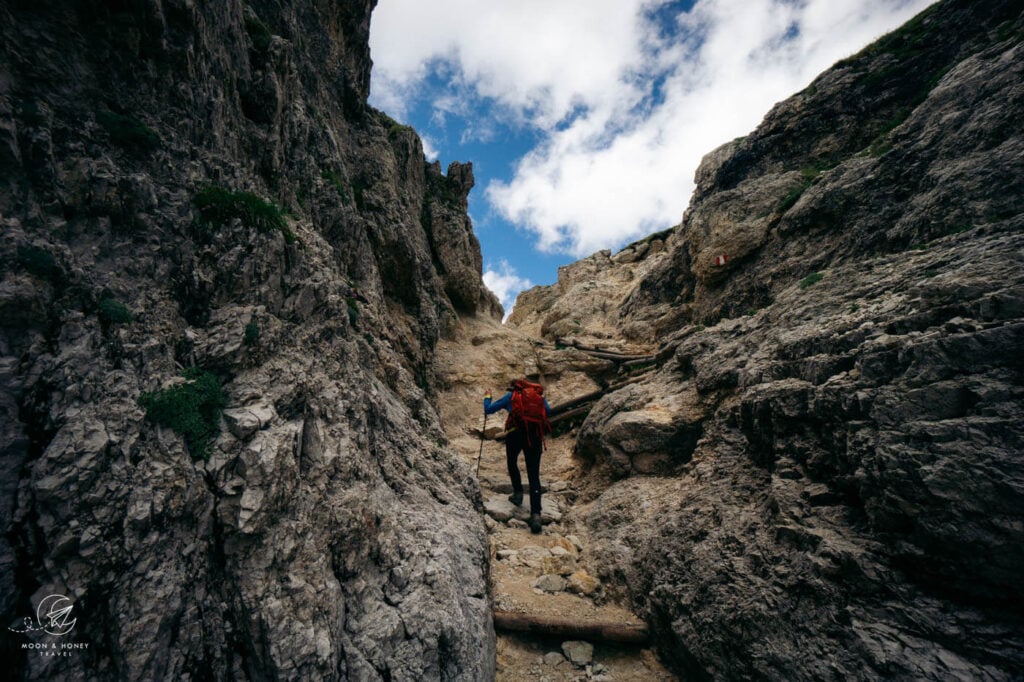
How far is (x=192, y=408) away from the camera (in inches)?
218

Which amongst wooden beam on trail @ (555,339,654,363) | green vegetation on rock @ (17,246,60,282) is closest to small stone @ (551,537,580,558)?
wooden beam on trail @ (555,339,654,363)

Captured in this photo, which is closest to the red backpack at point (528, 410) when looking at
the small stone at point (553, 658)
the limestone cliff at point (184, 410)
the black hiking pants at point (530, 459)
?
the black hiking pants at point (530, 459)

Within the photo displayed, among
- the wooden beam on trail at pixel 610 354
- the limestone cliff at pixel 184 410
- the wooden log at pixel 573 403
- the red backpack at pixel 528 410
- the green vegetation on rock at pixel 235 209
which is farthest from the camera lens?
the wooden beam on trail at pixel 610 354

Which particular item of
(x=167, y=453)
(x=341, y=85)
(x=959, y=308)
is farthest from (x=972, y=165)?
(x=341, y=85)

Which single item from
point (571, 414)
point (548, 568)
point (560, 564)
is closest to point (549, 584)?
point (548, 568)

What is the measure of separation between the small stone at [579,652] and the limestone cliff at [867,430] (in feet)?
5.09

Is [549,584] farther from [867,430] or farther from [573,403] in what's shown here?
[573,403]

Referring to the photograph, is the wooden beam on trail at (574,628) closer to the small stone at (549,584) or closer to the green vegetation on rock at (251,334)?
the small stone at (549,584)

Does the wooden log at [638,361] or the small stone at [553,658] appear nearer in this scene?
the small stone at [553,658]

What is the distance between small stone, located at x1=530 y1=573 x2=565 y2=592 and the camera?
970 cm

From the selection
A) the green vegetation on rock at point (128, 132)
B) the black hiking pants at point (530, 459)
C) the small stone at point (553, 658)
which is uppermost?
the green vegetation on rock at point (128, 132)

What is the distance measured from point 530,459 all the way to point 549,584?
376cm

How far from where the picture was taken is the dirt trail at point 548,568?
781 centimetres

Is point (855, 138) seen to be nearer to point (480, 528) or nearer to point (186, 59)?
point (480, 528)
